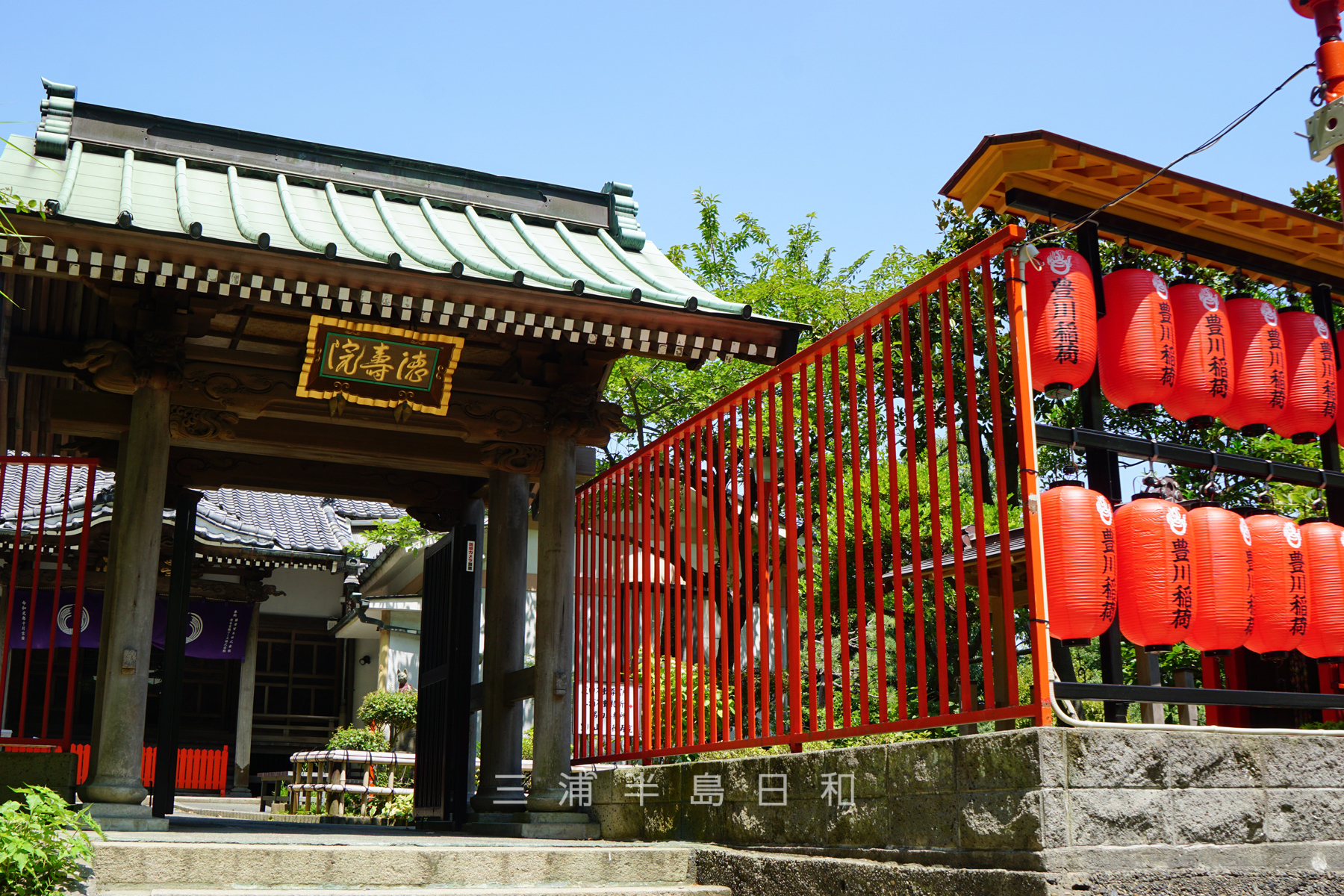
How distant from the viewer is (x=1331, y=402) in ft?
18.9

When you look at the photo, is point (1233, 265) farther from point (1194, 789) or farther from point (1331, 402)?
point (1194, 789)

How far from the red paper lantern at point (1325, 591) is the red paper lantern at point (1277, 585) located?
8 cm

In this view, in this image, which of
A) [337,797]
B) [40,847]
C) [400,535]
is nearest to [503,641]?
[40,847]

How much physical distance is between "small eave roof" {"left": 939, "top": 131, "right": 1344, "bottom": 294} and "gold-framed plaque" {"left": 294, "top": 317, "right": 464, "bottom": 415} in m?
3.68

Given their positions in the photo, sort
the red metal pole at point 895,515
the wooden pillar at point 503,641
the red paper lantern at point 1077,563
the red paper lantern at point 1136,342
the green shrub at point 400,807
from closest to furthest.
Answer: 1. the red paper lantern at point 1077,563
2. the red metal pole at point 895,515
3. the red paper lantern at point 1136,342
4. the wooden pillar at point 503,641
5. the green shrub at point 400,807

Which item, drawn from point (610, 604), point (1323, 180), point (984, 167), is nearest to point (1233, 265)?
point (984, 167)

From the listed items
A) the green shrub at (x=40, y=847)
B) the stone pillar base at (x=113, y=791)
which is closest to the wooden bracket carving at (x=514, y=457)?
the stone pillar base at (x=113, y=791)

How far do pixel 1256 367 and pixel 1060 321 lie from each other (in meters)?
1.39

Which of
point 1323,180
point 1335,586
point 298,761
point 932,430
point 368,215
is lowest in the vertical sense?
point 298,761

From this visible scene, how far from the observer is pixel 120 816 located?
20.9 feet

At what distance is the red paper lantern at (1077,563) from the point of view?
4367 mm

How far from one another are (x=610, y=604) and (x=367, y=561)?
996 centimetres

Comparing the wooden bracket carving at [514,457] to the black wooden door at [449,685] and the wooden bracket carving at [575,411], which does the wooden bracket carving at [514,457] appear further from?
the black wooden door at [449,685]

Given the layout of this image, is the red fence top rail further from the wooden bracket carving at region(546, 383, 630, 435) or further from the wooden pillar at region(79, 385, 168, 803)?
the wooden pillar at region(79, 385, 168, 803)
